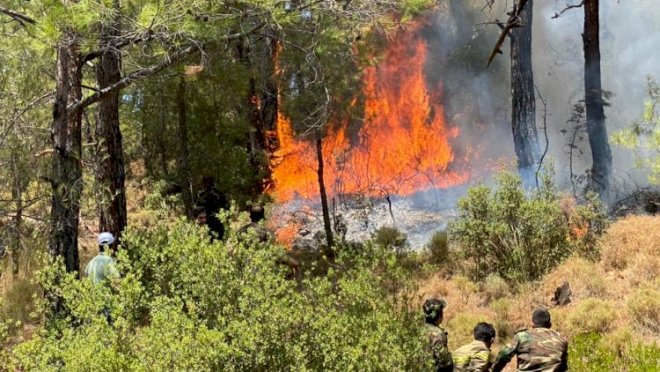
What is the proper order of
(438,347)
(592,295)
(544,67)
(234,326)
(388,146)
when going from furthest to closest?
(544,67)
(388,146)
(592,295)
(438,347)
(234,326)

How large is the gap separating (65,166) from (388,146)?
11534mm

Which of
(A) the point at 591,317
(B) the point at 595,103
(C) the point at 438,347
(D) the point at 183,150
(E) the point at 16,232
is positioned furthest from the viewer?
(B) the point at 595,103

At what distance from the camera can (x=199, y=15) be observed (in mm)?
6230

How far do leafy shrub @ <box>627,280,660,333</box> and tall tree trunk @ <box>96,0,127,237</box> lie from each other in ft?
21.3

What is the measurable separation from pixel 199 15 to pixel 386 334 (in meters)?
3.71

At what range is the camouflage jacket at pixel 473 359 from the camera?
5188 mm

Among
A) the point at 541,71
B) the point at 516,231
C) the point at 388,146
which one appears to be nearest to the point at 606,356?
the point at 516,231

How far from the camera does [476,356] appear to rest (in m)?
5.22

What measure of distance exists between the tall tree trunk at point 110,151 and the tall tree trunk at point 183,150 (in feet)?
5.86

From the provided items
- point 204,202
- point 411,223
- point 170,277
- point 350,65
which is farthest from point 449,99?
point 170,277

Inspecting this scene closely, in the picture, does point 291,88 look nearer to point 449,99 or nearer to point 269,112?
point 269,112

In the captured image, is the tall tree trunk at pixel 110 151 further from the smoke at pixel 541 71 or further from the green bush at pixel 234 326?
the smoke at pixel 541 71

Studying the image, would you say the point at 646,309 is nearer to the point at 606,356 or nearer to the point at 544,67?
the point at 606,356

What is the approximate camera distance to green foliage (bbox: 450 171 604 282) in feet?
29.6
